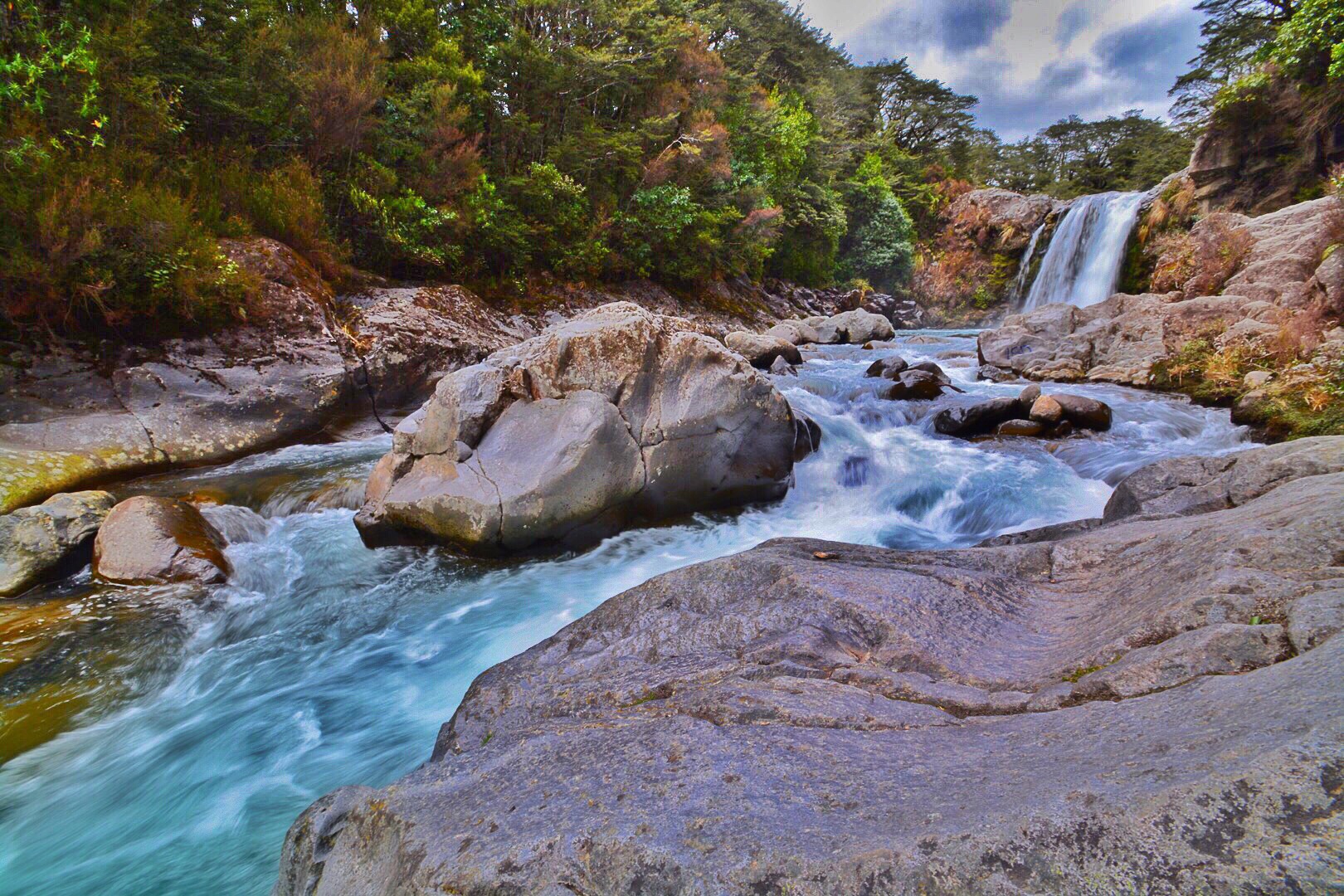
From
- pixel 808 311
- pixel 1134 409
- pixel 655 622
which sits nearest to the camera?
pixel 655 622

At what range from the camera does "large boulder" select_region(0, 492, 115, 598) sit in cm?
499

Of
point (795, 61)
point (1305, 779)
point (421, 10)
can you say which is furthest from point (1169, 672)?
point (795, 61)

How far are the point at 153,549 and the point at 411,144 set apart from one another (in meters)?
10.4

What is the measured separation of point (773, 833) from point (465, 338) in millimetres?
11034

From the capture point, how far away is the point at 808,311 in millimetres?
25438

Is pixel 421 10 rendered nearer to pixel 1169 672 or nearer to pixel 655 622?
pixel 655 622

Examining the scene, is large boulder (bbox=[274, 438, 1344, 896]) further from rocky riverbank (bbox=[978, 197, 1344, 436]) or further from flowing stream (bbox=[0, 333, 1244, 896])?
rocky riverbank (bbox=[978, 197, 1344, 436])

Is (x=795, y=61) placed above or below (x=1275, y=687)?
above

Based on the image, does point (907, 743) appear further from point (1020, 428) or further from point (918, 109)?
point (918, 109)

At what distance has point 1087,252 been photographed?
872 inches

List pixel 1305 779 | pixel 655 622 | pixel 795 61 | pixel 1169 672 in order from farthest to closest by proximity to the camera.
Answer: pixel 795 61
pixel 655 622
pixel 1169 672
pixel 1305 779

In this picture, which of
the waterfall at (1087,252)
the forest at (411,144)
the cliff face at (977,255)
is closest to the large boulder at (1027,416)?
the forest at (411,144)

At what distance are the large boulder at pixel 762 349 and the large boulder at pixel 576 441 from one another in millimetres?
7472

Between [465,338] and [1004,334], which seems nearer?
[465,338]
